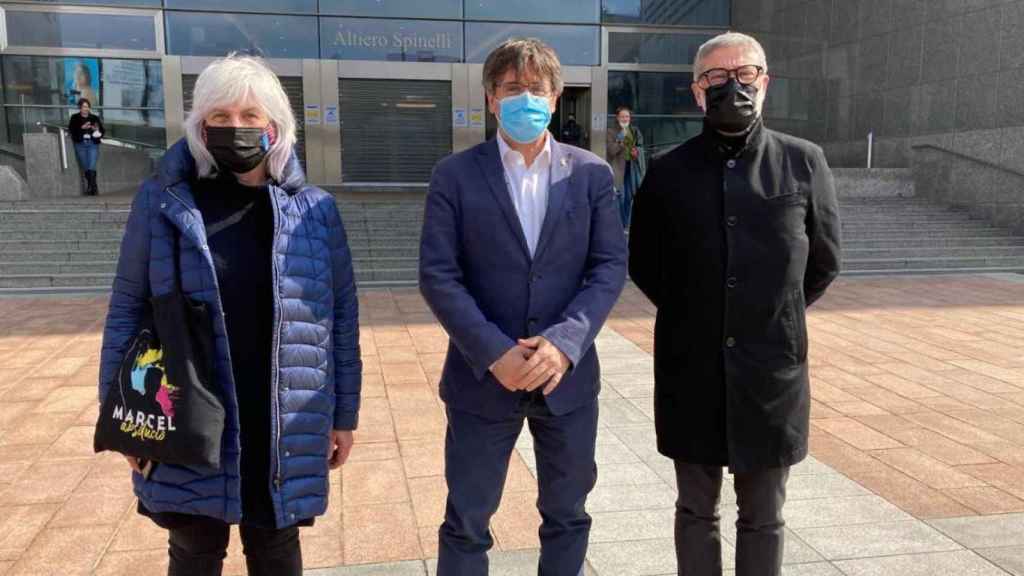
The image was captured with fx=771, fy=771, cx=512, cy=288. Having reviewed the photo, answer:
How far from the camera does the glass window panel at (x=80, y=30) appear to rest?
54.3ft

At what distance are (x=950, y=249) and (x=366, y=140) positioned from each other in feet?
39.3

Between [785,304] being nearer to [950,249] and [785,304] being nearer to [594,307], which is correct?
[594,307]

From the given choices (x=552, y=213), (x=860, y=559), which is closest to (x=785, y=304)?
(x=552, y=213)

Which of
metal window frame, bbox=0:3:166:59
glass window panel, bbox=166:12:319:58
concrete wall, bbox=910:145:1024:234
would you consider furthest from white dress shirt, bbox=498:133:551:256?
metal window frame, bbox=0:3:166:59

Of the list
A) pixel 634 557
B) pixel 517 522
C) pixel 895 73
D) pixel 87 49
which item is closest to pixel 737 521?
pixel 634 557

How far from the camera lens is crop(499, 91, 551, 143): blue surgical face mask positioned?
7.63ft

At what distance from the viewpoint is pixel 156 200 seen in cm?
208

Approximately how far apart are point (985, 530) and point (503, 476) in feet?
7.41

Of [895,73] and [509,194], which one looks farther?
[895,73]

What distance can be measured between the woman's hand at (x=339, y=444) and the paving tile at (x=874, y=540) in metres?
1.97

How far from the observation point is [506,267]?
2.34 m

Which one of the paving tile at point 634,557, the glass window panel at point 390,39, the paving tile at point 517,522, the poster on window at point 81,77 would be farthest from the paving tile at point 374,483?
the poster on window at point 81,77

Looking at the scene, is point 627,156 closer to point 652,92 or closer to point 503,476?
point 652,92

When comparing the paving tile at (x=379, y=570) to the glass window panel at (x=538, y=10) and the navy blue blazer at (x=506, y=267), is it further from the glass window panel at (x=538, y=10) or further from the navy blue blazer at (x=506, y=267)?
the glass window panel at (x=538, y=10)
